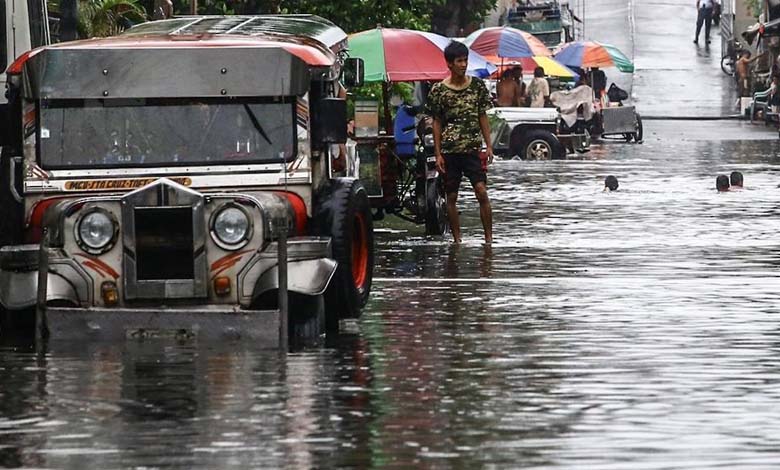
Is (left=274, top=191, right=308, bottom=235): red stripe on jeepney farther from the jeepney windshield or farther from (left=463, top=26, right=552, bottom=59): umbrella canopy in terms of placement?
(left=463, top=26, right=552, bottom=59): umbrella canopy

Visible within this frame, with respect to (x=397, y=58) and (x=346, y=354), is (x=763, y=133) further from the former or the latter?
(x=346, y=354)

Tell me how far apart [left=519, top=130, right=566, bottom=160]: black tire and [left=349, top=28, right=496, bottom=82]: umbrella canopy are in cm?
1595

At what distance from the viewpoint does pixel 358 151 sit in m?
21.4

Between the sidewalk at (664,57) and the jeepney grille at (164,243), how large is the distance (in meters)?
A: 49.0

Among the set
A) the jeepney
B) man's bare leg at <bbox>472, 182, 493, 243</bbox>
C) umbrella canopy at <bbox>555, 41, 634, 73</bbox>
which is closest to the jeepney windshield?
the jeepney

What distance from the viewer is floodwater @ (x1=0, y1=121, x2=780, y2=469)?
9109mm

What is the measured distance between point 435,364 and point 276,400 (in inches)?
63.3

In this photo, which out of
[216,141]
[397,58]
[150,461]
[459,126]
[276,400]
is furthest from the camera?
[397,58]

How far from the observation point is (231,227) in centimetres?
1265

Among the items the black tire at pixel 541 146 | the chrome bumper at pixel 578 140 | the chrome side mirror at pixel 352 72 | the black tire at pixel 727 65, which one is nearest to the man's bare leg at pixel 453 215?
the chrome side mirror at pixel 352 72

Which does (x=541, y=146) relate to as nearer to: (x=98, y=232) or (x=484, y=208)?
(x=484, y=208)

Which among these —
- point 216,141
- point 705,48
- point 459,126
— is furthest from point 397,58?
point 705,48

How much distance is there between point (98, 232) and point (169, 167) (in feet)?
2.62

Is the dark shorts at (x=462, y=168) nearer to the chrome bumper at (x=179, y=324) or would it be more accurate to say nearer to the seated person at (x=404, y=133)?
the seated person at (x=404, y=133)
